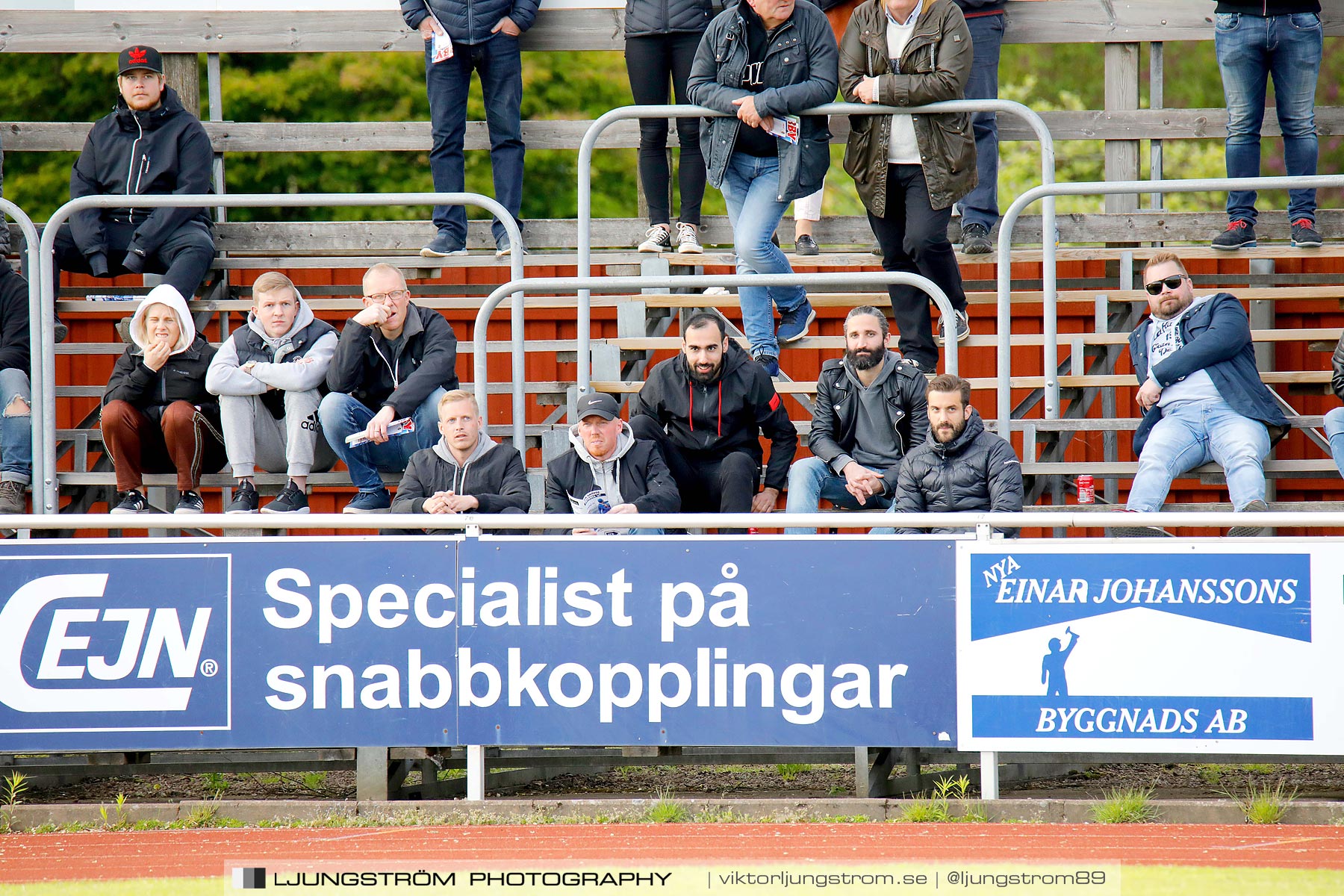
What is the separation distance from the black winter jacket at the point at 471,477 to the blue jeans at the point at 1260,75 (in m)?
4.29

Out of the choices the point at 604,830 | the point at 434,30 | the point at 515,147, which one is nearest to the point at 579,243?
the point at 515,147

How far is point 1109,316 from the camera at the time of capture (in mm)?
9094

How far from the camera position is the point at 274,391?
7.75 metres

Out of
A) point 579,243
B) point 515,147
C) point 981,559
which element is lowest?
point 981,559

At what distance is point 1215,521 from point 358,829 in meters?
3.42

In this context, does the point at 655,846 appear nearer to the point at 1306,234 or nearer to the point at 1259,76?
the point at 1306,234

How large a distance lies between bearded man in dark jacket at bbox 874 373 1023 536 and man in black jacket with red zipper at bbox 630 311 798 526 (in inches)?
32.3

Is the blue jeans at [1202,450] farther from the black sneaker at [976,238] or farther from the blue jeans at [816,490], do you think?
the black sneaker at [976,238]

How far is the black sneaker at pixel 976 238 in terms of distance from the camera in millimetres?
8812

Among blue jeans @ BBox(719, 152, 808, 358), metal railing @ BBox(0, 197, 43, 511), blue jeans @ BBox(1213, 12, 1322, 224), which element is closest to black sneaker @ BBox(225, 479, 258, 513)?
metal railing @ BBox(0, 197, 43, 511)

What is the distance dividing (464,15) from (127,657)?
442 cm

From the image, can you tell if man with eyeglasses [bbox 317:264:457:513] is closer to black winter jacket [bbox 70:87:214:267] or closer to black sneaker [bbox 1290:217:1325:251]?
black winter jacket [bbox 70:87:214:267]

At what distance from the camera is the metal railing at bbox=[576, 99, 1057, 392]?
7594mm

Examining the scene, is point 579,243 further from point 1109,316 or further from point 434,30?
point 1109,316
